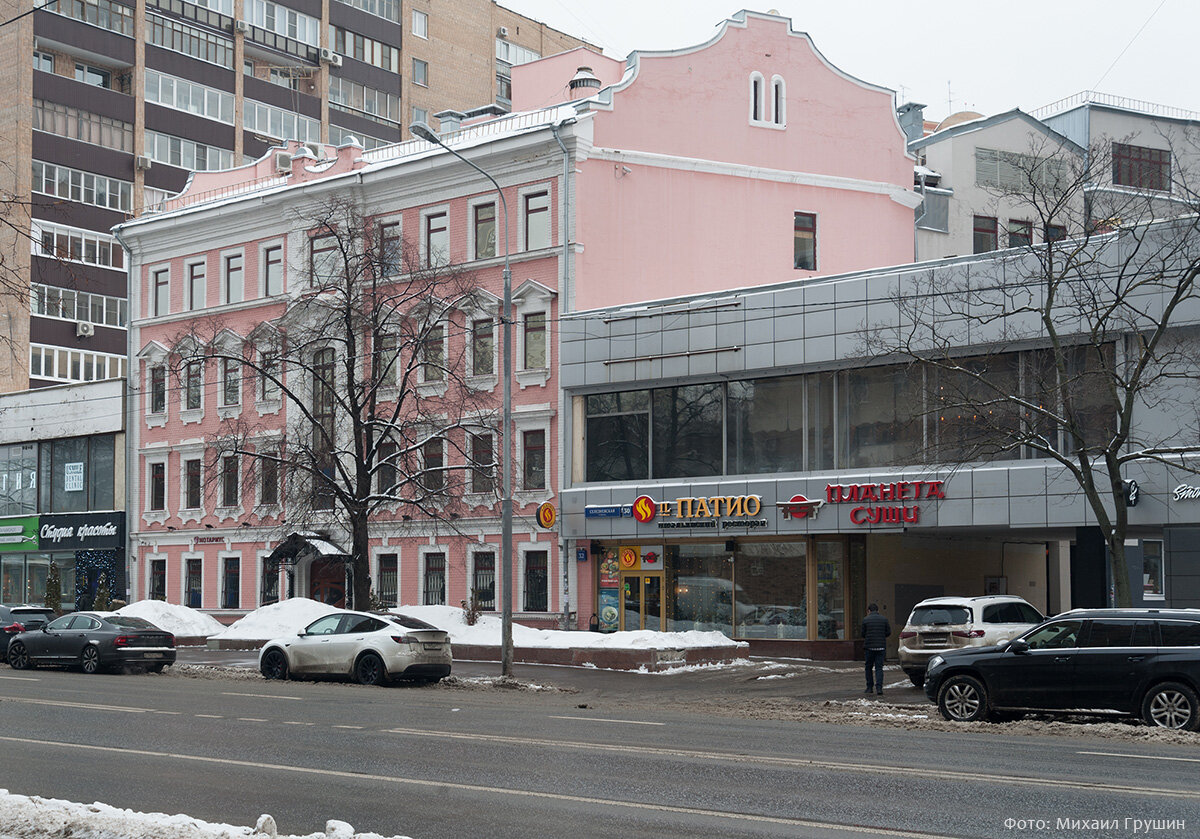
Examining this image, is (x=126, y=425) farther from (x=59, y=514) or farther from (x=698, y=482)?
(x=698, y=482)

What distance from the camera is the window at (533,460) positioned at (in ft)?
133

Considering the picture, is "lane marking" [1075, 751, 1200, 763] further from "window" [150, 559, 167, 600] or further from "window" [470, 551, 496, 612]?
"window" [150, 559, 167, 600]

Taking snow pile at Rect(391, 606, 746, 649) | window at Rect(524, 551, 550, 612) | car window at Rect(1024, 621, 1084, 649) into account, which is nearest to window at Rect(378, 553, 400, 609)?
window at Rect(524, 551, 550, 612)

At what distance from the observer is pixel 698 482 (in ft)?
122

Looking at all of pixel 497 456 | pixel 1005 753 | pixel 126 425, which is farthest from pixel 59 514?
pixel 1005 753

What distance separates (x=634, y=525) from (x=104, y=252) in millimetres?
A: 38987

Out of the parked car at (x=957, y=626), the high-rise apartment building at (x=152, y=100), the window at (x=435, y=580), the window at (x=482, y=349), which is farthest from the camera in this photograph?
the high-rise apartment building at (x=152, y=100)

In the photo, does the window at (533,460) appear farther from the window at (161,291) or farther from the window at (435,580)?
the window at (161,291)

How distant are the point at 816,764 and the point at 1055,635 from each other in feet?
21.7

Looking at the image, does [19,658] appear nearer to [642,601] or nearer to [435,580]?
[435,580]

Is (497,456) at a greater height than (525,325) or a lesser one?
lesser

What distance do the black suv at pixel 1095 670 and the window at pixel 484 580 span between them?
23340 mm

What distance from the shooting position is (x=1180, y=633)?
18.1 metres

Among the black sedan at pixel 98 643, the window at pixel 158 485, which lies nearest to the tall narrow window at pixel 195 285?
the window at pixel 158 485
